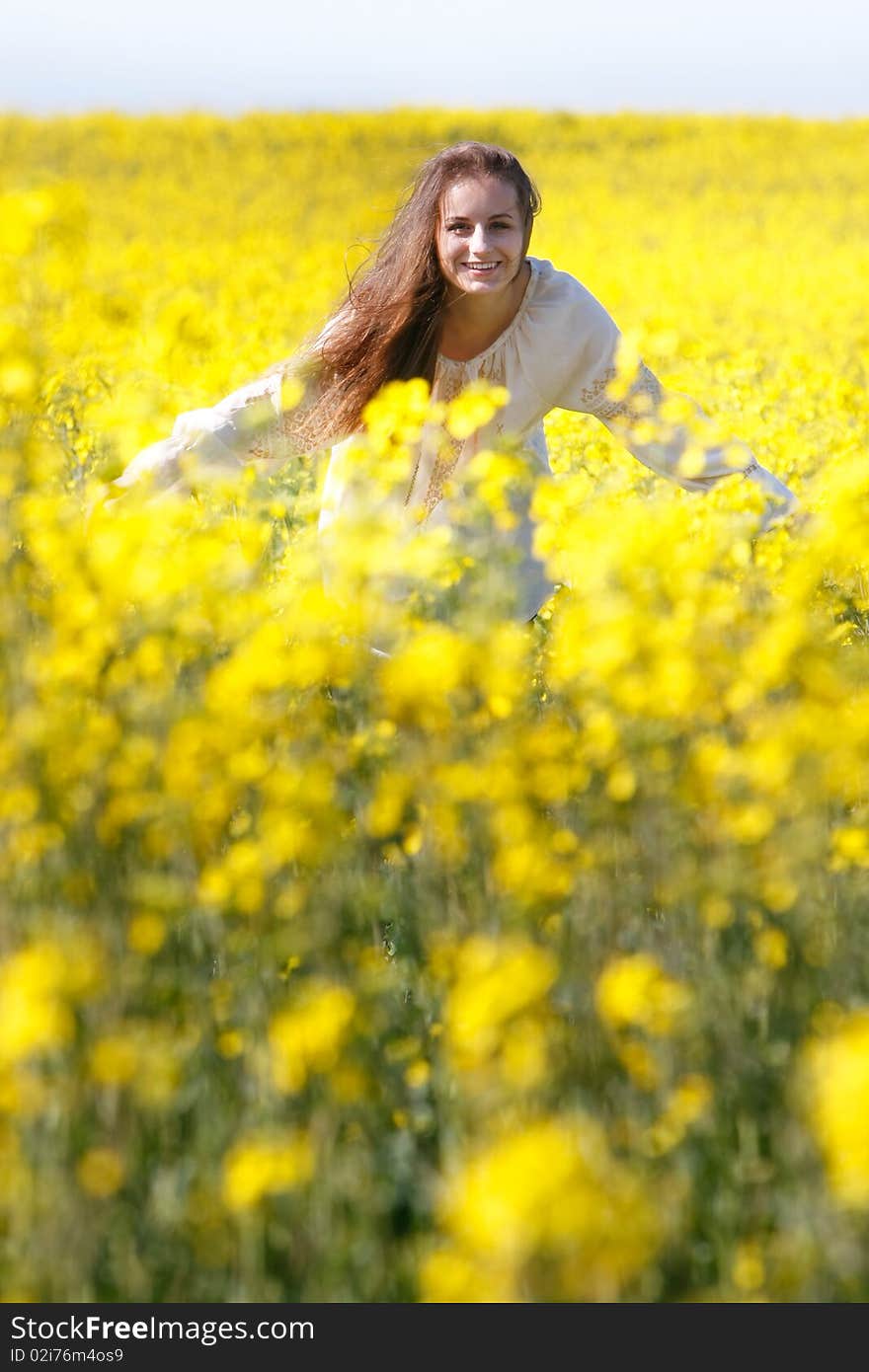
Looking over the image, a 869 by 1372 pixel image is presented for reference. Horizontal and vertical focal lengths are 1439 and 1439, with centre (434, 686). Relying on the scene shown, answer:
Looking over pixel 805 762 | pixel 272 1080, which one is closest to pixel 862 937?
pixel 805 762

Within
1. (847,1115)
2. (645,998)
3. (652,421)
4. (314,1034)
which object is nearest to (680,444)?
(652,421)

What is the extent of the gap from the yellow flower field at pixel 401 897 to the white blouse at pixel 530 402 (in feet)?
2.14

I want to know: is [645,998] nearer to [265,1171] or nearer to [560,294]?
[265,1171]

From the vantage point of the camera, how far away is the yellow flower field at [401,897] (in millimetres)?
1987

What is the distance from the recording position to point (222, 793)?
2256mm

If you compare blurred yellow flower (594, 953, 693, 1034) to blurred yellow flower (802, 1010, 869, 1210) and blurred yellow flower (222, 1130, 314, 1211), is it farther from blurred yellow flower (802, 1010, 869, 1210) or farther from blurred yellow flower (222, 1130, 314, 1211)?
blurred yellow flower (222, 1130, 314, 1211)

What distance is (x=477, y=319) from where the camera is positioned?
3.96m

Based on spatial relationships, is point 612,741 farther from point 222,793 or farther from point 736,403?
point 736,403

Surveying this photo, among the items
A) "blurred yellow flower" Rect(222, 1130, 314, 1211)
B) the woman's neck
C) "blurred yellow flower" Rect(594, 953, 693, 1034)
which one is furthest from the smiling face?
"blurred yellow flower" Rect(222, 1130, 314, 1211)

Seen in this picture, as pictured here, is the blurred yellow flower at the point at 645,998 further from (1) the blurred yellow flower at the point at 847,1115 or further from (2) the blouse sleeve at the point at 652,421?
(2) the blouse sleeve at the point at 652,421

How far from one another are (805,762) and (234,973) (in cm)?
108

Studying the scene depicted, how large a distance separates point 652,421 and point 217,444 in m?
1.06

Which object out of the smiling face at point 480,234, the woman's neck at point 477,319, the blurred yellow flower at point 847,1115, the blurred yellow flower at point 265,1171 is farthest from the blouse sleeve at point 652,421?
the blurred yellow flower at point 265,1171

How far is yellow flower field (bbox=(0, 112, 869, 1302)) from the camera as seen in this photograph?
1.99 meters
